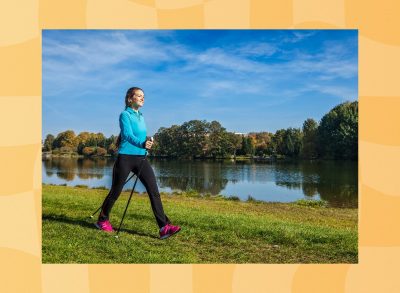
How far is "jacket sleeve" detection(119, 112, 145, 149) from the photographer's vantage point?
19.5 ft

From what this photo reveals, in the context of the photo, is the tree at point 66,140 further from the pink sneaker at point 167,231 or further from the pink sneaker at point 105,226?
the pink sneaker at point 167,231

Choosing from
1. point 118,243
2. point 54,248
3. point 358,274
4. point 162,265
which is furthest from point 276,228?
point 54,248

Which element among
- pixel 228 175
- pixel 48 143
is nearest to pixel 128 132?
pixel 48 143

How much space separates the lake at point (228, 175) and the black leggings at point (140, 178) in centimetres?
23

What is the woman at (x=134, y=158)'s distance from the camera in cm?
596

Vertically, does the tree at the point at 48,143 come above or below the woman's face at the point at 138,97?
below

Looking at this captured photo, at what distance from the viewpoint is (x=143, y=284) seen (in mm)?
5441

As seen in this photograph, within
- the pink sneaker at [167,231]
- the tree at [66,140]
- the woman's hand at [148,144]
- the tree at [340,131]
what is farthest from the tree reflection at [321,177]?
the tree at [66,140]

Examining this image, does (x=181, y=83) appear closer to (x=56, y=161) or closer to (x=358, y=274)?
(x=56, y=161)

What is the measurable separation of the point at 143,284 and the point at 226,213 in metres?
2.55

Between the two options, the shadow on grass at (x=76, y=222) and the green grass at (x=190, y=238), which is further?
the shadow on grass at (x=76, y=222)

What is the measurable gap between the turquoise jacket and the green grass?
1.15m

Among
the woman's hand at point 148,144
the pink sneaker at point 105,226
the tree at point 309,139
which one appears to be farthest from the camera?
the tree at point 309,139

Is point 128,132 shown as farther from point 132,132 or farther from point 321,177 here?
point 321,177
